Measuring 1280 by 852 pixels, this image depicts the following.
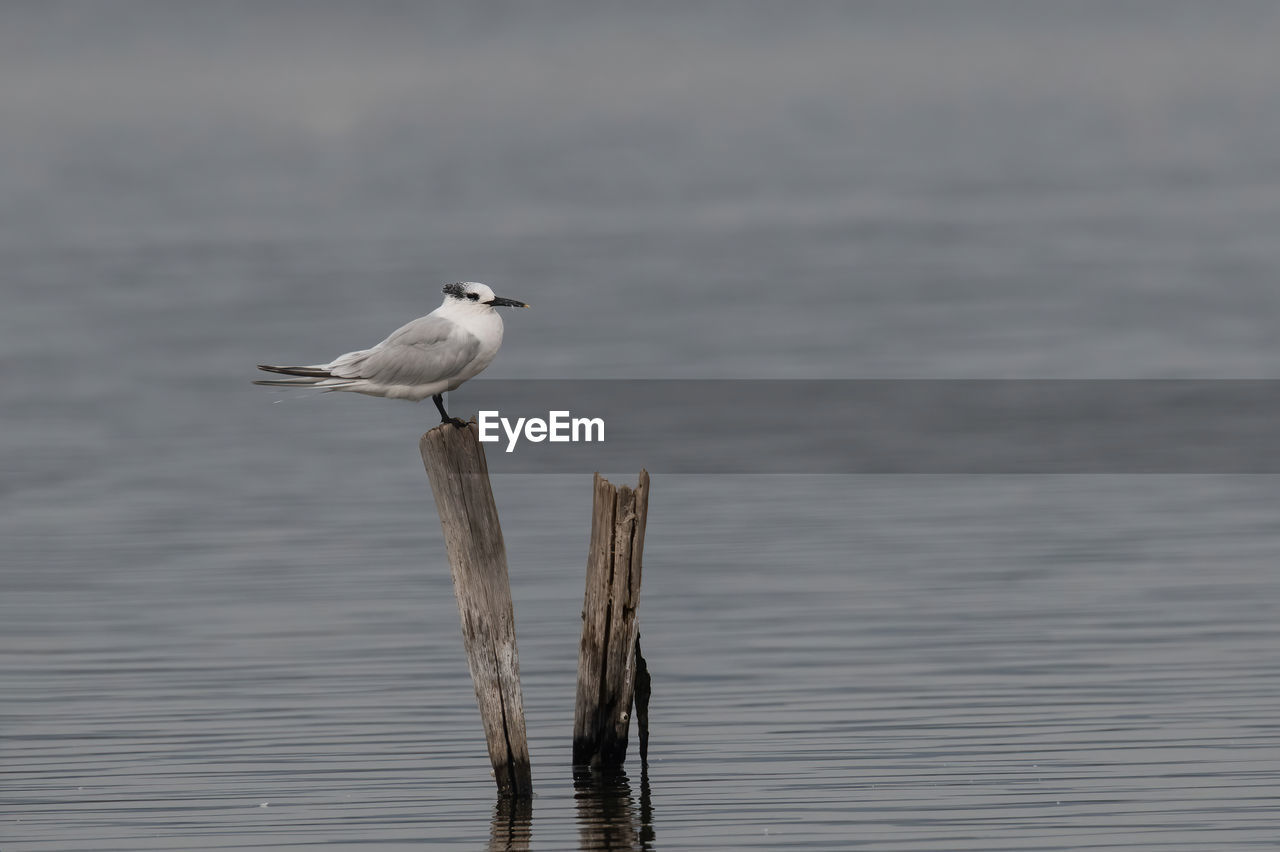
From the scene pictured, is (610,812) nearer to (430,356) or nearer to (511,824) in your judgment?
(511,824)

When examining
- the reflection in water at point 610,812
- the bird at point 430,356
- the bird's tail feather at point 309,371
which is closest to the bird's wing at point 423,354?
the bird at point 430,356

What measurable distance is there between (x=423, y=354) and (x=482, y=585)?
4.87ft

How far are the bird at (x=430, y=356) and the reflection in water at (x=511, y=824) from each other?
249cm

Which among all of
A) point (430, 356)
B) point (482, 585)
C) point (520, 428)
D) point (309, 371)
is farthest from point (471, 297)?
point (482, 585)

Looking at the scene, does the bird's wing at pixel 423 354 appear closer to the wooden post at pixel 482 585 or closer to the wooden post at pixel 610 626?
the wooden post at pixel 482 585

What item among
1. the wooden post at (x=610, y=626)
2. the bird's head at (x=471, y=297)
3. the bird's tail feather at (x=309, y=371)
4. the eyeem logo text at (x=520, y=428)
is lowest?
the wooden post at (x=610, y=626)

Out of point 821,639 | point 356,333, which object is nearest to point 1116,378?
point 356,333

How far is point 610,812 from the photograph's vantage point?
46.2 feet

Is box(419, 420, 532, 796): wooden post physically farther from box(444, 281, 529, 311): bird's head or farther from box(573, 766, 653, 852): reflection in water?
box(444, 281, 529, 311): bird's head

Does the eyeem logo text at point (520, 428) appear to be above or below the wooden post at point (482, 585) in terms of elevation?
above

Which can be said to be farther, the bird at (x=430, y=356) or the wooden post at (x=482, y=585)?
the bird at (x=430, y=356)

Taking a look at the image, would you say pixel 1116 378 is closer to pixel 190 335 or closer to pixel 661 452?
pixel 661 452

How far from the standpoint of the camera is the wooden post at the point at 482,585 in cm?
1375

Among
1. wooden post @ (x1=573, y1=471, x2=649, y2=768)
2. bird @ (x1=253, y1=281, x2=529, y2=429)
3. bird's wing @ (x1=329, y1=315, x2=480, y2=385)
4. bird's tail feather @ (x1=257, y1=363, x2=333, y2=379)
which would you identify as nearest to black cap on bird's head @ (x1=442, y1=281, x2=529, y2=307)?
bird @ (x1=253, y1=281, x2=529, y2=429)
